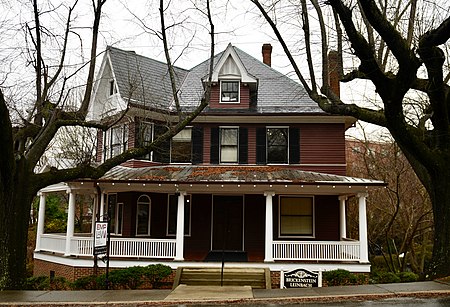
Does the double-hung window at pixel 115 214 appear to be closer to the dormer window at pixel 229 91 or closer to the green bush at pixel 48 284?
the green bush at pixel 48 284

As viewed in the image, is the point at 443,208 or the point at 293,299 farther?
the point at 443,208

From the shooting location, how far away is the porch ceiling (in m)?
17.9

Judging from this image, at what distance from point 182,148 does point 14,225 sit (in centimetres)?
1005

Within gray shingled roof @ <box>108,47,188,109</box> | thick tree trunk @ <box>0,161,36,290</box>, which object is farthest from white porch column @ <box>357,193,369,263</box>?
thick tree trunk @ <box>0,161,36,290</box>

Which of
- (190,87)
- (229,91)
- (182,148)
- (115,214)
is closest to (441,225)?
(229,91)

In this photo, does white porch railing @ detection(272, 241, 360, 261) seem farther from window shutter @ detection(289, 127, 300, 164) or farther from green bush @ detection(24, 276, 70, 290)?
green bush @ detection(24, 276, 70, 290)

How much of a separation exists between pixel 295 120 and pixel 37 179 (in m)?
11.8

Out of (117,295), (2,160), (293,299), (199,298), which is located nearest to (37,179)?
(2,160)

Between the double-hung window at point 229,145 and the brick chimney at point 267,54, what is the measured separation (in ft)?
22.5

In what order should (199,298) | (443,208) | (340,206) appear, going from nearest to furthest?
(199,298)
(443,208)
(340,206)

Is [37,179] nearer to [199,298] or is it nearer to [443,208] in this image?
[199,298]

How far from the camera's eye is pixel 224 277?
1617cm

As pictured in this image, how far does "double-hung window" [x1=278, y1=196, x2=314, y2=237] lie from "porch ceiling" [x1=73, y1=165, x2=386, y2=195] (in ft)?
4.89

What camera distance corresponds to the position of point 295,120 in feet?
70.8
